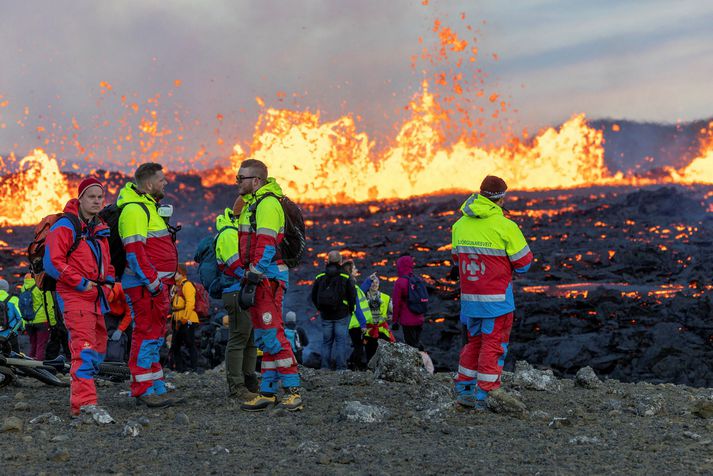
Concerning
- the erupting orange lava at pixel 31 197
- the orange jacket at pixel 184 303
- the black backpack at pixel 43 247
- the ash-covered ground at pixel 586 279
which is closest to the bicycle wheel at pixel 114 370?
the black backpack at pixel 43 247

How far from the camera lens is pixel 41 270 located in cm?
741

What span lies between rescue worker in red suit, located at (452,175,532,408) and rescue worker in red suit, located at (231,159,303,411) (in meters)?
1.66

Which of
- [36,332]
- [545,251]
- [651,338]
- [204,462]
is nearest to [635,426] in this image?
[204,462]

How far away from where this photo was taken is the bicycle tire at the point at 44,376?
9241 millimetres

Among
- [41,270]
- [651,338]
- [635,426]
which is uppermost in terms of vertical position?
[41,270]

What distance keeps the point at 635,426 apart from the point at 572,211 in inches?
2171

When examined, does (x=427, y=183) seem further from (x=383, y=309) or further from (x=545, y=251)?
(x=383, y=309)

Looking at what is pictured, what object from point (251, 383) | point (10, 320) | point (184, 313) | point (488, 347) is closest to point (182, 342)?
point (184, 313)

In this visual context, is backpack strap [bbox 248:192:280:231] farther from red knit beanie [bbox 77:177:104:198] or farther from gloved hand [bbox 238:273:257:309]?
red knit beanie [bbox 77:177:104:198]

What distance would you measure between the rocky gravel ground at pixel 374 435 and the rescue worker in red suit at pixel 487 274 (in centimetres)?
28

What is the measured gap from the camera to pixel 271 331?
24.8 ft

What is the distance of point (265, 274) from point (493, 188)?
225cm

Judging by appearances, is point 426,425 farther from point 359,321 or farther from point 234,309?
point 359,321

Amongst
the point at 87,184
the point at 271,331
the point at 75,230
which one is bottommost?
the point at 271,331
